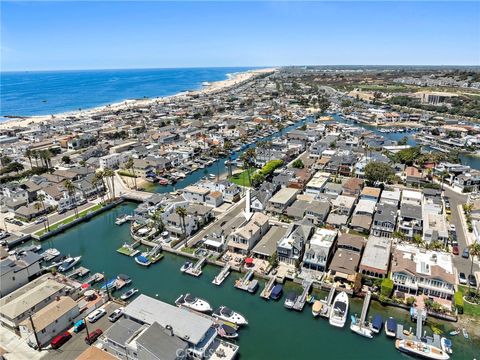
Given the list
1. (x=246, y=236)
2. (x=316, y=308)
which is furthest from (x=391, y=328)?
(x=246, y=236)

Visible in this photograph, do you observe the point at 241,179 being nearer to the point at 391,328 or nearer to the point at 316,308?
the point at 316,308

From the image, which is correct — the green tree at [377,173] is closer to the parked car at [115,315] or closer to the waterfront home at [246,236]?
the waterfront home at [246,236]

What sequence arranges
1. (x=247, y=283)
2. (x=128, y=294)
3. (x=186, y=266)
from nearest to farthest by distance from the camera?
(x=128, y=294) → (x=247, y=283) → (x=186, y=266)

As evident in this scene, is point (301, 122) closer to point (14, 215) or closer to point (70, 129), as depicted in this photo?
point (70, 129)

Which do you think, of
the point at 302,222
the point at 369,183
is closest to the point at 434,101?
the point at 369,183

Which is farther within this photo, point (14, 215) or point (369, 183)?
point (369, 183)

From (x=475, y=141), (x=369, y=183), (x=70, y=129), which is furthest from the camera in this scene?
(x=70, y=129)

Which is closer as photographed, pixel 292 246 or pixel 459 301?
pixel 459 301
